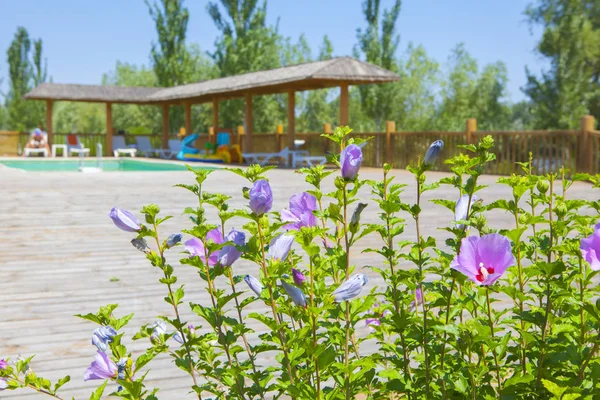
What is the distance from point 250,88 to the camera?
63.3 ft

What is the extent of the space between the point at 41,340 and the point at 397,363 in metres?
1.96

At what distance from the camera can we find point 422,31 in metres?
47.8

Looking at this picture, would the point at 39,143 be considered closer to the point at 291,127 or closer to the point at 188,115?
the point at 188,115

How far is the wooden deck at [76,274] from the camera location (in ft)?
8.93

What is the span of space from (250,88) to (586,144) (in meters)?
9.42

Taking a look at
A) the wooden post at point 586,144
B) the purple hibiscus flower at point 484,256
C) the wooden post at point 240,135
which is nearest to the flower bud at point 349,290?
the purple hibiscus flower at point 484,256

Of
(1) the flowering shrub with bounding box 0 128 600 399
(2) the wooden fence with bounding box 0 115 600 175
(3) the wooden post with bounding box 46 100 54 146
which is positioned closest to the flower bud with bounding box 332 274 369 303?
(1) the flowering shrub with bounding box 0 128 600 399

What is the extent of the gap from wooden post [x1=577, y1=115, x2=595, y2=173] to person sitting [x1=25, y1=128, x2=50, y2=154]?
62.0 ft

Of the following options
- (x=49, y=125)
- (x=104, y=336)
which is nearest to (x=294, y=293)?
(x=104, y=336)

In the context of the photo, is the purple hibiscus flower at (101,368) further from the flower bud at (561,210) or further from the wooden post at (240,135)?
the wooden post at (240,135)

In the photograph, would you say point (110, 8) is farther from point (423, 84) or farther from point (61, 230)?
point (61, 230)

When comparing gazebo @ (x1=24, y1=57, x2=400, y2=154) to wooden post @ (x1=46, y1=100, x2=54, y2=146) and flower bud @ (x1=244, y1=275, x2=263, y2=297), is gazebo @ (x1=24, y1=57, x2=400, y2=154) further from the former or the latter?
flower bud @ (x1=244, y1=275, x2=263, y2=297)

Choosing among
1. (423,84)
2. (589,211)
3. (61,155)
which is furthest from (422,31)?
(589,211)

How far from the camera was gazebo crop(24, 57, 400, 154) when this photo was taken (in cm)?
1648
